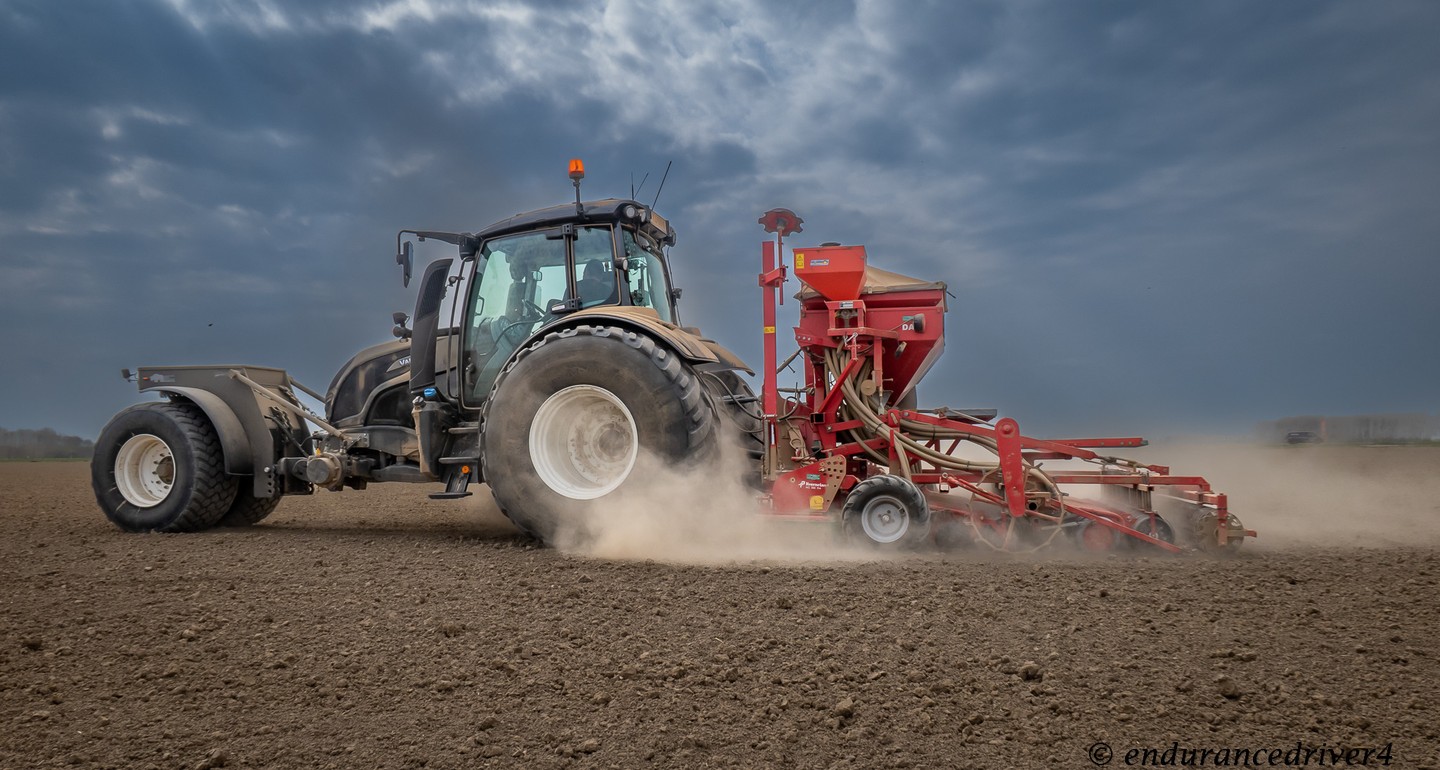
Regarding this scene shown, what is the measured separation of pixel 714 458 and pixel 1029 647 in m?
2.56

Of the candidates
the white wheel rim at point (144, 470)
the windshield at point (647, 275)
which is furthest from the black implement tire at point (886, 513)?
the white wheel rim at point (144, 470)

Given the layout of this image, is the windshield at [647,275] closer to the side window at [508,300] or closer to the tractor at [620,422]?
the tractor at [620,422]

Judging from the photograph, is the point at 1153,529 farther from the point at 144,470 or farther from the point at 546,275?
the point at 144,470

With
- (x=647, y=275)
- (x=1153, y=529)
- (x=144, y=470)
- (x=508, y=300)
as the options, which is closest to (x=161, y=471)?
(x=144, y=470)

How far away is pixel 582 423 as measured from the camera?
563 centimetres

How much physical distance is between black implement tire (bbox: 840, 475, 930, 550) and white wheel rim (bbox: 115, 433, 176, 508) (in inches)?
219

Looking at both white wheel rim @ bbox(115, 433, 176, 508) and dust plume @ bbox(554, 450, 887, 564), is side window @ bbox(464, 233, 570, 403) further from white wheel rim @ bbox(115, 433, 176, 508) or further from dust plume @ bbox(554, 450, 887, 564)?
white wheel rim @ bbox(115, 433, 176, 508)

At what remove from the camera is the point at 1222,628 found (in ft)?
10.7

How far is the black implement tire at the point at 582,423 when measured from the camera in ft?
17.1

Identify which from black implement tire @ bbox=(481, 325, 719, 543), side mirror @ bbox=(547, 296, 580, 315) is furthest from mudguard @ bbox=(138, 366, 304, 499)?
side mirror @ bbox=(547, 296, 580, 315)

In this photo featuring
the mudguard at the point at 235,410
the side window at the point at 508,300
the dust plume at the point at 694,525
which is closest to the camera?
the dust plume at the point at 694,525

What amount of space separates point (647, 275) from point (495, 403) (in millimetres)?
1610

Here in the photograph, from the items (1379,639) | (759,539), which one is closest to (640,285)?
(759,539)

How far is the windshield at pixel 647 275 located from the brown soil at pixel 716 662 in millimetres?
2262
